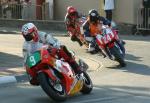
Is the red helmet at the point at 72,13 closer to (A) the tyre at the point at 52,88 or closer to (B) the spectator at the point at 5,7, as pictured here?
(A) the tyre at the point at 52,88

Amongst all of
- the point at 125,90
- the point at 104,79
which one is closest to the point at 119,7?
the point at 104,79

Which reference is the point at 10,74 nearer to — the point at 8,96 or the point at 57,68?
the point at 8,96

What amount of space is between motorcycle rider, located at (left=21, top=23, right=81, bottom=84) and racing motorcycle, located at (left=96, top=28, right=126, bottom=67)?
4.24 m

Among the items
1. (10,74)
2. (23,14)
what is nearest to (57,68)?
(10,74)

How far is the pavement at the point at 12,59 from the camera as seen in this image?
13.5m

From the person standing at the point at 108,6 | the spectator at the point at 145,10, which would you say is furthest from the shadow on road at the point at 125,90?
the person standing at the point at 108,6

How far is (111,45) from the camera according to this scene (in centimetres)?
1541

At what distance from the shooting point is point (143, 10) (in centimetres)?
2417

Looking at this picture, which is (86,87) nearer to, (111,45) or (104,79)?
(104,79)

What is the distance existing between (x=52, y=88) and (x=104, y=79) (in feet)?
10.6

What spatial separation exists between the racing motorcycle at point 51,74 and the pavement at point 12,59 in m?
2.62

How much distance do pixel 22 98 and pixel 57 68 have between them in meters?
1.21

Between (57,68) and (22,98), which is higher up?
(57,68)

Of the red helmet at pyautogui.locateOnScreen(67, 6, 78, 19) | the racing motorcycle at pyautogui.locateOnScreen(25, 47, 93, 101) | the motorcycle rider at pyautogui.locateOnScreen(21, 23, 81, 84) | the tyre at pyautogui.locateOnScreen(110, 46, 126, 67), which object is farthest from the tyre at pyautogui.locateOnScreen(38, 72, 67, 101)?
the red helmet at pyautogui.locateOnScreen(67, 6, 78, 19)
